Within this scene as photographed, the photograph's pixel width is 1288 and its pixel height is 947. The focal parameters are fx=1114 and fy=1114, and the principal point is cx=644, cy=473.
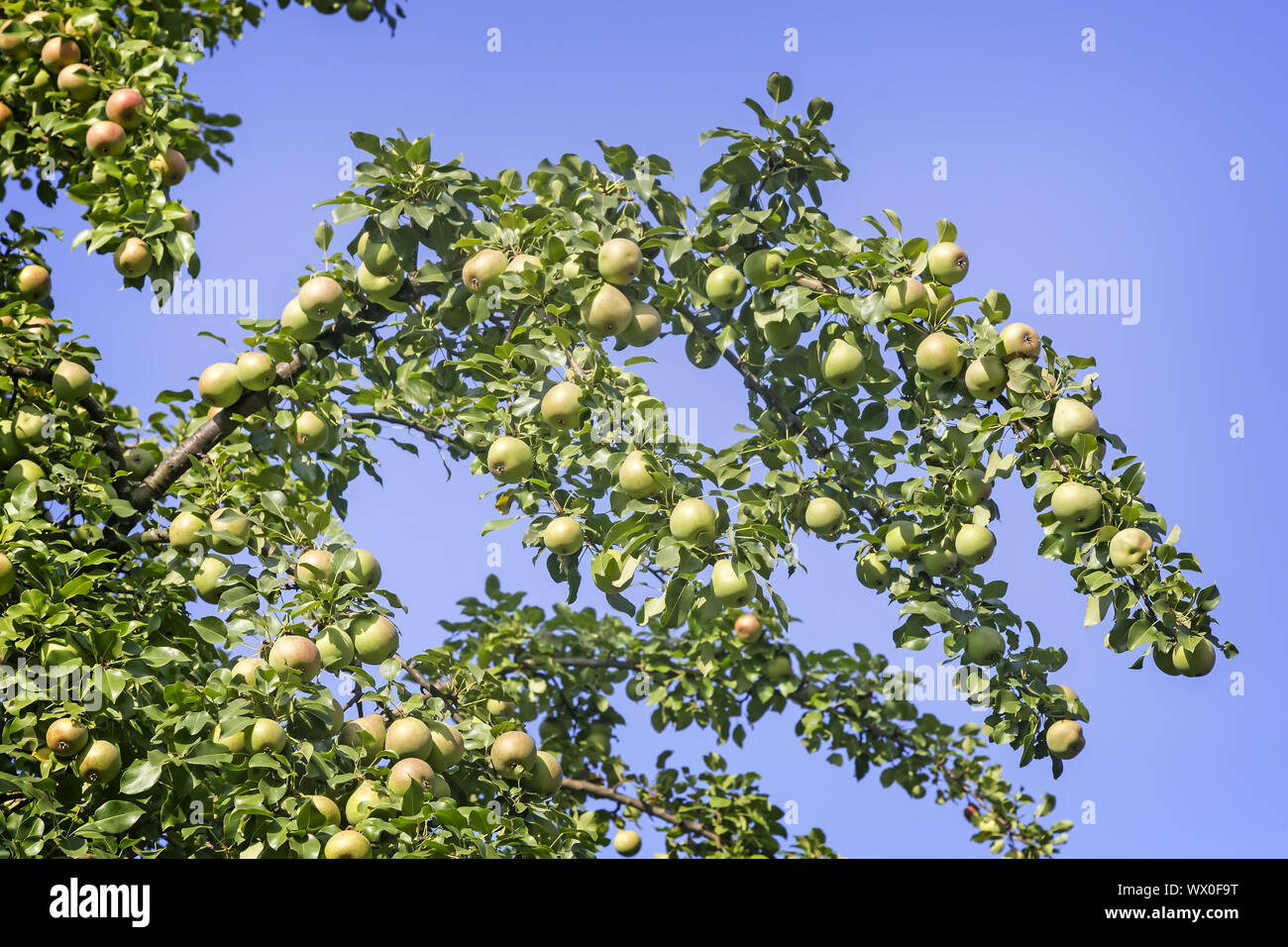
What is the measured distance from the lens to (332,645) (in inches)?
143

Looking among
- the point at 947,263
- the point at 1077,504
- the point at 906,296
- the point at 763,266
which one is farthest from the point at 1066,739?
the point at 763,266

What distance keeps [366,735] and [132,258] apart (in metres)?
2.30

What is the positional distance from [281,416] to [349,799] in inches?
70.2

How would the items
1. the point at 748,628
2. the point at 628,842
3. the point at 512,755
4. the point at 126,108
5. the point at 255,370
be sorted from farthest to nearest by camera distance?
the point at 628,842 < the point at 748,628 < the point at 126,108 < the point at 255,370 < the point at 512,755

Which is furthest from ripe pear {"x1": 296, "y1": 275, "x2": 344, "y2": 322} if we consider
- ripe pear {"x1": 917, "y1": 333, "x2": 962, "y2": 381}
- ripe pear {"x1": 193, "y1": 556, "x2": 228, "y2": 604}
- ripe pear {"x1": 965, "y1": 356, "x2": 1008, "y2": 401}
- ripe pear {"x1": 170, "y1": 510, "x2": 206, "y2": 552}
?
ripe pear {"x1": 965, "y1": 356, "x2": 1008, "y2": 401}

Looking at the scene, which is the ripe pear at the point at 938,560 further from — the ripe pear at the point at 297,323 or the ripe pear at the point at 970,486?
the ripe pear at the point at 297,323

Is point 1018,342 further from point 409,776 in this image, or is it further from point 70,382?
point 70,382

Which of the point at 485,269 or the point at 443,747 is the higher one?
the point at 485,269

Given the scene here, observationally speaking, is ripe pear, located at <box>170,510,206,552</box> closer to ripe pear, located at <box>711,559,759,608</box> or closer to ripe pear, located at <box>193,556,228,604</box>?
ripe pear, located at <box>193,556,228,604</box>

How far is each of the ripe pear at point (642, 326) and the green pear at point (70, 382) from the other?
7.44 feet

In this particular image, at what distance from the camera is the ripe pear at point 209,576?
4477 millimetres

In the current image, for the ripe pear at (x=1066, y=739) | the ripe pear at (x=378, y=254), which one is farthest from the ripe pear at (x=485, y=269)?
the ripe pear at (x=1066, y=739)

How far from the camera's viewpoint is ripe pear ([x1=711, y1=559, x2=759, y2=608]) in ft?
11.2
